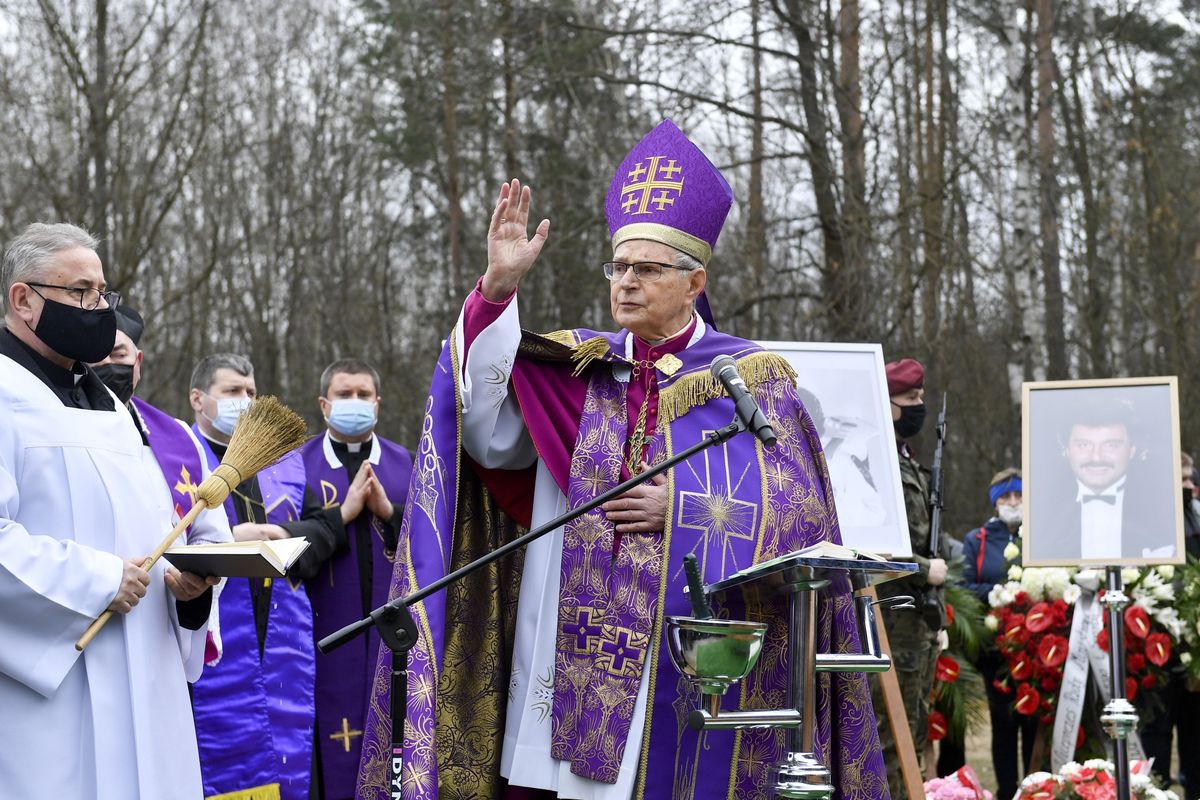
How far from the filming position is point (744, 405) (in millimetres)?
3703

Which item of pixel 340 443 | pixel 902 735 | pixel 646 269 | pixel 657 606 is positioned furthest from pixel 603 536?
pixel 340 443

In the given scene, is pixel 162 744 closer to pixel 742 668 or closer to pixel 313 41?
pixel 742 668

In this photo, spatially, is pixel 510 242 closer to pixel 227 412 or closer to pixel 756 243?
pixel 227 412

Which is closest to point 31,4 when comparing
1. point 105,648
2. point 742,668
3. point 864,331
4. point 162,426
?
point 864,331

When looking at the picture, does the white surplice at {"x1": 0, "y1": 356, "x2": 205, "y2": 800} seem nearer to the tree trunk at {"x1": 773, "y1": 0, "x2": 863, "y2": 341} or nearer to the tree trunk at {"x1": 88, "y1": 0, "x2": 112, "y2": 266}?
the tree trunk at {"x1": 773, "y1": 0, "x2": 863, "y2": 341}

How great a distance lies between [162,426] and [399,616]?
5.32 ft

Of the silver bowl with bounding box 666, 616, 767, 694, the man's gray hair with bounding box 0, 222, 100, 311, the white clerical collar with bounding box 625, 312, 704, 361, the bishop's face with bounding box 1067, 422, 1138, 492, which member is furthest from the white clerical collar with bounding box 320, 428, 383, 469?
the silver bowl with bounding box 666, 616, 767, 694

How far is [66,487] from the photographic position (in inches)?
159

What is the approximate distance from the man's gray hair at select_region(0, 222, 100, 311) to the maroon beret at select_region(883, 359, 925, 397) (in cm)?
Result: 432

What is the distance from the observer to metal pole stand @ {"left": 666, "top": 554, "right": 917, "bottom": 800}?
3629 mm

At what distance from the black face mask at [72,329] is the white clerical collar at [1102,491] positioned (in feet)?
14.0

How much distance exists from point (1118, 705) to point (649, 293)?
9.33ft

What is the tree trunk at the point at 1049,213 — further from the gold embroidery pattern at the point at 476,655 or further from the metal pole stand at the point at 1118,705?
the gold embroidery pattern at the point at 476,655

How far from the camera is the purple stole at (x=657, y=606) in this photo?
14.2 feet
